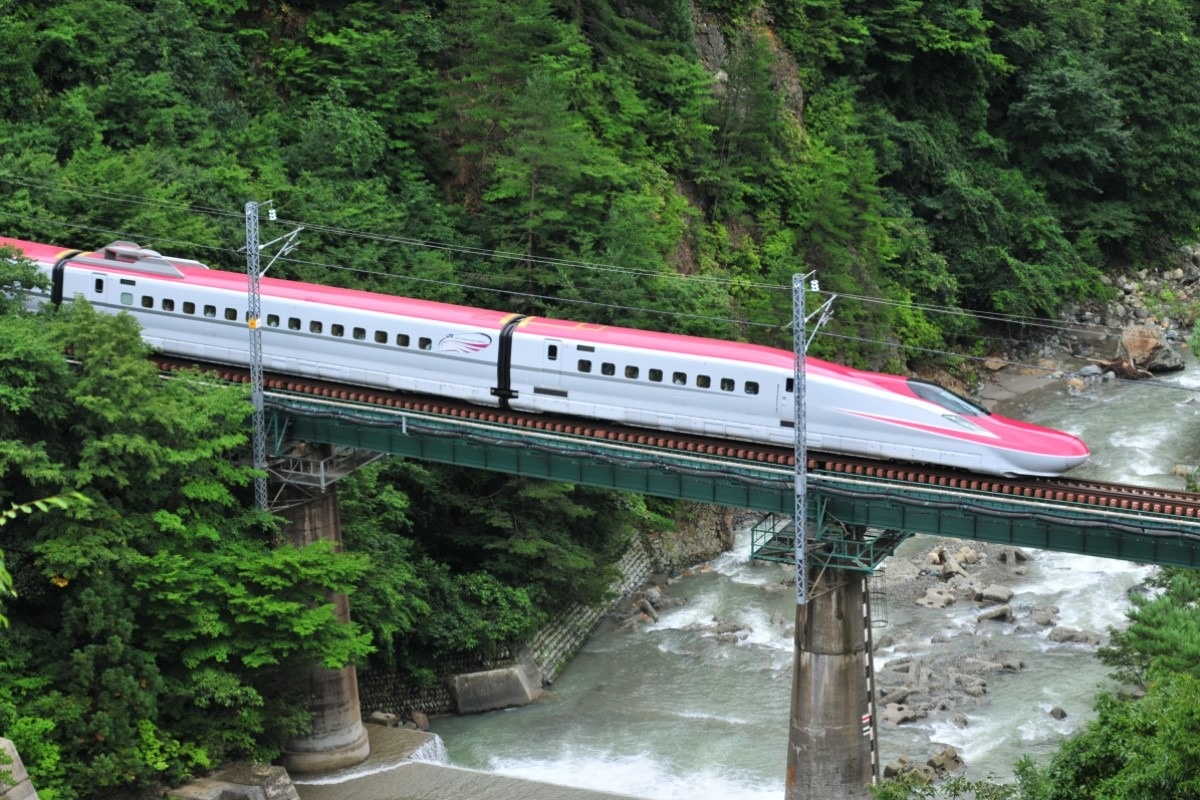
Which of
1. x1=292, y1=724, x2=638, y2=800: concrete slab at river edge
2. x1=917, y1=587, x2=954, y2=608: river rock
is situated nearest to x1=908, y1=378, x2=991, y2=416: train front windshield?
x1=292, y1=724, x2=638, y2=800: concrete slab at river edge

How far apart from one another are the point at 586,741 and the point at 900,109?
49.2 m

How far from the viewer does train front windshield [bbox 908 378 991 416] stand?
35969 millimetres

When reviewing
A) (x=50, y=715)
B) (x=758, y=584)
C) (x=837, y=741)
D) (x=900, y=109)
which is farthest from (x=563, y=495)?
(x=900, y=109)

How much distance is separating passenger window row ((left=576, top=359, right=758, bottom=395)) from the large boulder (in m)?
40.2

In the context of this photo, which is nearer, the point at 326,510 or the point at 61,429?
the point at 61,429

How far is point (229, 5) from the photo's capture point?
63.2 metres

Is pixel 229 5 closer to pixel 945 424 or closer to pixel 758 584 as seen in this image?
pixel 758 584

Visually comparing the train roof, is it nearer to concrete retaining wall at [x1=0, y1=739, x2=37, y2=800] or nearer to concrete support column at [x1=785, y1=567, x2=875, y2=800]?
concrete support column at [x1=785, y1=567, x2=875, y2=800]

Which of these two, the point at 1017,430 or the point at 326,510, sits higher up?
the point at 1017,430

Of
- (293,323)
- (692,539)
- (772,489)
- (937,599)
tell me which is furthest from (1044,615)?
(293,323)

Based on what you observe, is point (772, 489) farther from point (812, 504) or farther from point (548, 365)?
point (548, 365)

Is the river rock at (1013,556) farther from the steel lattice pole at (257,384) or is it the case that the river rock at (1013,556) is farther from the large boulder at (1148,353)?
the steel lattice pole at (257,384)

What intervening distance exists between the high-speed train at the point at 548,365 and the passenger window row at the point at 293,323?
0.03 meters

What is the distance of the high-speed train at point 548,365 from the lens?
3584 cm
